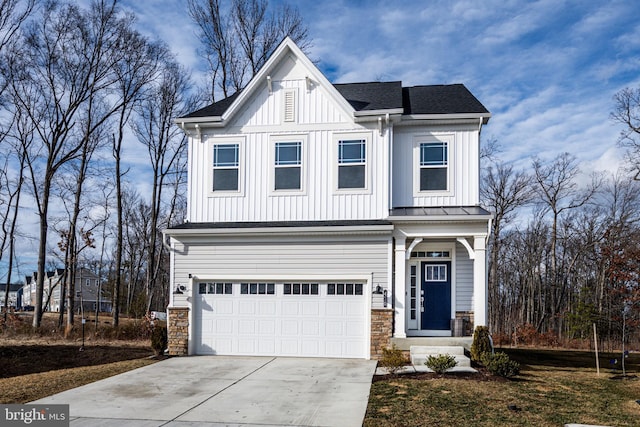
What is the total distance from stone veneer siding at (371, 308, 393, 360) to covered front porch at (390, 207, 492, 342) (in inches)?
7.5

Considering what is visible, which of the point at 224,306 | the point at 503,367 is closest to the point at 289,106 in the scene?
the point at 224,306

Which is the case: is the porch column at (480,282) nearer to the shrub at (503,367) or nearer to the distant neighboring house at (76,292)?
the shrub at (503,367)

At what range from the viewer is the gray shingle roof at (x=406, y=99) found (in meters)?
15.4

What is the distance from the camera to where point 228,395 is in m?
10.1

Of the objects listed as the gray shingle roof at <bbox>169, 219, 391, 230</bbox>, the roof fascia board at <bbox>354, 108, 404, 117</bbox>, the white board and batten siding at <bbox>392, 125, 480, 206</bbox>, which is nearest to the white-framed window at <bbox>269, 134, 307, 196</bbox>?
the gray shingle roof at <bbox>169, 219, 391, 230</bbox>

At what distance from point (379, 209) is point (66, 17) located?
18.0 m

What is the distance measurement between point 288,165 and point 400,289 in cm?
465

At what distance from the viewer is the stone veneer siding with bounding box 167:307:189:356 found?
1515 centimetres

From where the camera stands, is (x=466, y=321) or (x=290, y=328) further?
(x=290, y=328)

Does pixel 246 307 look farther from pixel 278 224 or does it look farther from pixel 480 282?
pixel 480 282

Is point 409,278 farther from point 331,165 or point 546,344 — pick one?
point 546,344

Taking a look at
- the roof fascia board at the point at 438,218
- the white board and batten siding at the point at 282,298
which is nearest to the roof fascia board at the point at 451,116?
the roof fascia board at the point at 438,218

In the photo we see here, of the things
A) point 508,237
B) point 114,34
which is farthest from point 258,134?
point 508,237

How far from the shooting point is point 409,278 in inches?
598
